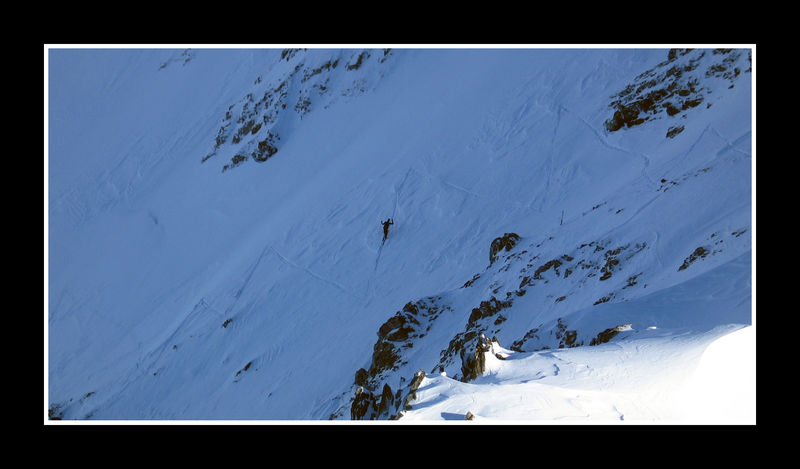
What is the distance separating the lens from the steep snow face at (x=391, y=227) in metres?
16.7

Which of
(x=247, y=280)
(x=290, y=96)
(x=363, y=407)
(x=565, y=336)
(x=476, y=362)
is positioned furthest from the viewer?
(x=290, y=96)

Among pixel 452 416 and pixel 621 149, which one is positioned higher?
pixel 621 149

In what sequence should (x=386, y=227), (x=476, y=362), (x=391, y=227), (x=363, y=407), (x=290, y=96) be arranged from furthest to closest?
(x=290, y=96)
(x=391, y=227)
(x=386, y=227)
(x=363, y=407)
(x=476, y=362)

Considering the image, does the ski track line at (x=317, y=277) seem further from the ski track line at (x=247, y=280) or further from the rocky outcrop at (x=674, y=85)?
the rocky outcrop at (x=674, y=85)

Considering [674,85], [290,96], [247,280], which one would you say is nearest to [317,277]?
[247,280]

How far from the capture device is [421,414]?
848cm

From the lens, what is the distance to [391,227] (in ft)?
96.0

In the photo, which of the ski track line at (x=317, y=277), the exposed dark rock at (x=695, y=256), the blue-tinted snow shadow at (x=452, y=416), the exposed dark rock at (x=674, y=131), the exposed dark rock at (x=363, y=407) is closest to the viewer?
the blue-tinted snow shadow at (x=452, y=416)

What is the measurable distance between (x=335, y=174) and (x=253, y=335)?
11.5 m

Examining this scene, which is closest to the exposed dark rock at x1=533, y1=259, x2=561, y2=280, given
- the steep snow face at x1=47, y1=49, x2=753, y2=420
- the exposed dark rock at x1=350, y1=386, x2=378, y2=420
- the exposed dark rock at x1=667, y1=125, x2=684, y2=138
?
the steep snow face at x1=47, y1=49, x2=753, y2=420

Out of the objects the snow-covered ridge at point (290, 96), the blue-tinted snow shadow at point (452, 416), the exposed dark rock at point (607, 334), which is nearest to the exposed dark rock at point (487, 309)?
the exposed dark rock at point (607, 334)

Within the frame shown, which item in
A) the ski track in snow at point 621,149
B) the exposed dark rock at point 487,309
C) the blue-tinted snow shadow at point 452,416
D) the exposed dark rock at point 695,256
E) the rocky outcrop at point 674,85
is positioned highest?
the rocky outcrop at point 674,85

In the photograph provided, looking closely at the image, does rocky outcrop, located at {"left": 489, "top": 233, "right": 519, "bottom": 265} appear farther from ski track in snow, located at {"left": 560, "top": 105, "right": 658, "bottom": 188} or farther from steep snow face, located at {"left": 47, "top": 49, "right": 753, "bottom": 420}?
ski track in snow, located at {"left": 560, "top": 105, "right": 658, "bottom": 188}

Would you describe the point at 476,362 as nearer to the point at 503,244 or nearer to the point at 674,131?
the point at 503,244
